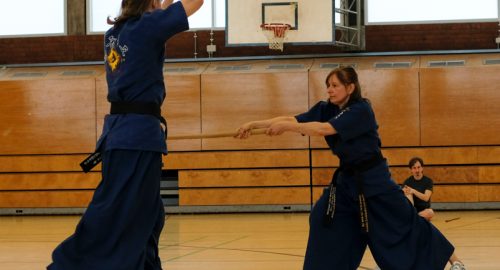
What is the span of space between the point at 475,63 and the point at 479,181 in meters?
2.05

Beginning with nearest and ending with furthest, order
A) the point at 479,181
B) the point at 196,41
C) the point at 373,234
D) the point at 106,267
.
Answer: the point at 106,267 → the point at 373,234 → the point at 479,181 → the point at 196,41

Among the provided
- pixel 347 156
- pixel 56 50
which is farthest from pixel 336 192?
pixel 56 50

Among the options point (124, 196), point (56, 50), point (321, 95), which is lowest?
point (124, 196)

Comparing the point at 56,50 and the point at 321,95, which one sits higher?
the point at 56,50

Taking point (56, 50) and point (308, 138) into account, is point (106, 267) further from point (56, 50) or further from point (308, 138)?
point (56, 50)

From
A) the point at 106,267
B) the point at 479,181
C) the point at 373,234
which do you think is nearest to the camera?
the point at 106,267

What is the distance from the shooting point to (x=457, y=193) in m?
9.30

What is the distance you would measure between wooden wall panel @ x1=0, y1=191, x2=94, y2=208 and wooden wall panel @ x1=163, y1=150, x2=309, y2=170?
1781 millimetres

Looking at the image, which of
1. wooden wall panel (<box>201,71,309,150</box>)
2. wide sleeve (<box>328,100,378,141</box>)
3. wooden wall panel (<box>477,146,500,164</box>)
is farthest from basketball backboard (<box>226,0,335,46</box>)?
wide sleeve (<box>328,100,378,141</box>)

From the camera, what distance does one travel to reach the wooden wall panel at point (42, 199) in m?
9.89

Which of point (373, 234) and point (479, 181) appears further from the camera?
point (479, 181)

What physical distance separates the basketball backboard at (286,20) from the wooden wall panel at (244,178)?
225 centimetres

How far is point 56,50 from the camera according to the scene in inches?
437

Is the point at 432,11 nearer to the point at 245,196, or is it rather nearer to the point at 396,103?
the point at 396,103
